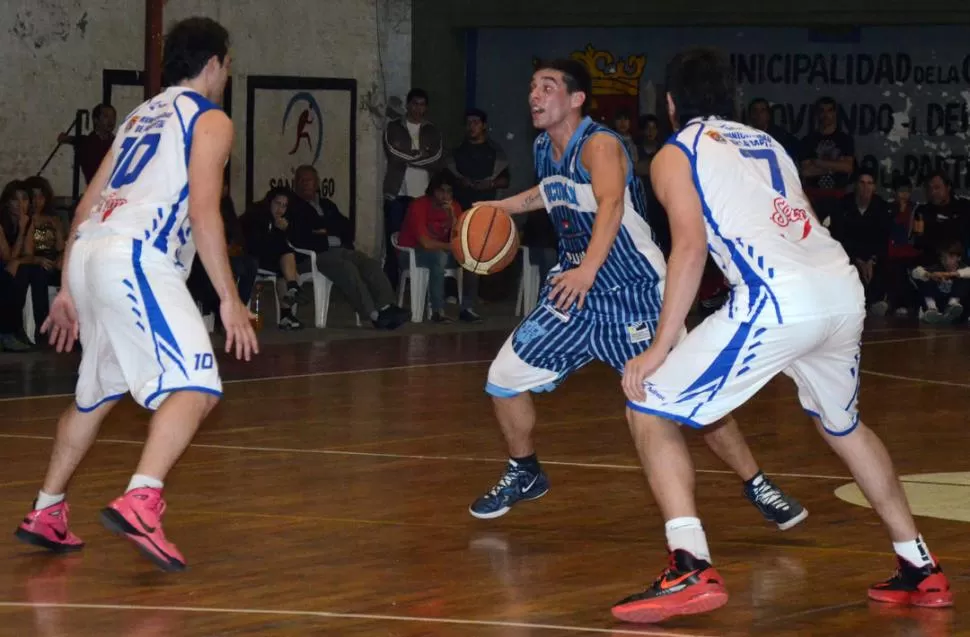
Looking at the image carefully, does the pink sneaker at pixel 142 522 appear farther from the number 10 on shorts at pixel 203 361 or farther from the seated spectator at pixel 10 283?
the seated spectator at pixel 10 283

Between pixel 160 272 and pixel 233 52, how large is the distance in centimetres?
1464

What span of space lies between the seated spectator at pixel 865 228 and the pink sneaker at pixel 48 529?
41.0ft

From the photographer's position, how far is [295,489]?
331 inches

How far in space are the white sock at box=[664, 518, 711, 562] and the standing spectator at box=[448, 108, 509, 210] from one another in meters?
12.9

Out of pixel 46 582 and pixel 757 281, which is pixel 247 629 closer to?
pixel 46 582

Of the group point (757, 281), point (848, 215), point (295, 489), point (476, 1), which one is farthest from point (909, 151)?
point (757, 281)

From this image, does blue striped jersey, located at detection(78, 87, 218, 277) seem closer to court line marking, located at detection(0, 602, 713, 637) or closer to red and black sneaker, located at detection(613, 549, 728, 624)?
court line marking, located at detection(0, 602, 713, 637)

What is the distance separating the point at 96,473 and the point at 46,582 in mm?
2429

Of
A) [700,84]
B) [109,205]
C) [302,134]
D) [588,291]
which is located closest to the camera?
[700,84]

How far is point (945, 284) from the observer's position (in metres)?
18.0

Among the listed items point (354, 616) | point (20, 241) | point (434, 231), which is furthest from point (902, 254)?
point (354, 616)

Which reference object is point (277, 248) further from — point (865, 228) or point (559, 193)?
point (559, 193)

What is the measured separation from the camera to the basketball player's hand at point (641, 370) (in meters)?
5.85

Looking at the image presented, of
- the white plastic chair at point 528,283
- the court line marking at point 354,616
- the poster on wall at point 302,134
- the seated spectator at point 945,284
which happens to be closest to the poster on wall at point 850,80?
the poster on wall at point 302,134
